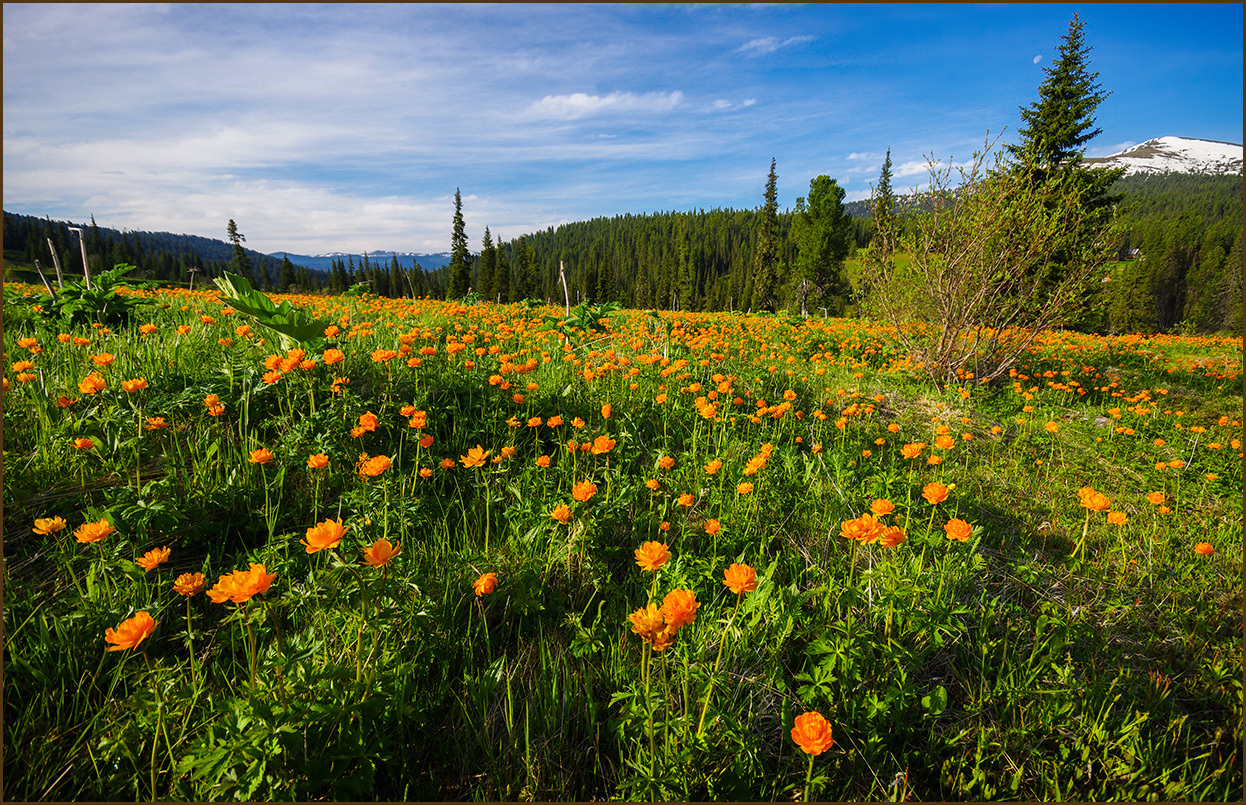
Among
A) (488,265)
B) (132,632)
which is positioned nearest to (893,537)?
(132,632)

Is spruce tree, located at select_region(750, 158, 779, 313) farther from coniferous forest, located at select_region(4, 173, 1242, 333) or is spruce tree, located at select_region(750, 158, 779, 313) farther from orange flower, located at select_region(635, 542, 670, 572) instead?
orange flower, located at select_region(635, 542, 670, 572)

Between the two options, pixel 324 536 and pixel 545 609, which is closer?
pixel 324 536

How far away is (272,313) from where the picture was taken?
308 cm

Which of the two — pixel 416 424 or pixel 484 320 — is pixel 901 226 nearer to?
pixel 484 320

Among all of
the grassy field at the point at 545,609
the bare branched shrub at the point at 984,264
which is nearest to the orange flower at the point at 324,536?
the grassy field at the point at 545,609

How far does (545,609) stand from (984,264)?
6760 millimetres

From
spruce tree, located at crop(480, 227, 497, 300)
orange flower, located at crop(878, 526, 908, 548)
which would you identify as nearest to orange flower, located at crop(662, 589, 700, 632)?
orange flower, located at crop(878, 526, 908, 548)

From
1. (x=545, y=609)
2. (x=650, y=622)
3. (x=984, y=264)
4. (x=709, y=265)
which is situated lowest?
(x=545, y=609)

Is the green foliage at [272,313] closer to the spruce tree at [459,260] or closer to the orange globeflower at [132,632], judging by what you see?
the orange globeflower at [132,632]

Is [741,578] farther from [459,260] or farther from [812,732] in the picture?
[459,260]

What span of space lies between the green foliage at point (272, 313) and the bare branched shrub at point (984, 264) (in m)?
6.89

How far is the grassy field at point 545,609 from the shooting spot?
144 cm

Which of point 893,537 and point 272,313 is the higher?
point 272,313

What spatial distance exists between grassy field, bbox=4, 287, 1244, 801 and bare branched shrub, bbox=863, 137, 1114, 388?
3.05 metres
